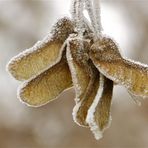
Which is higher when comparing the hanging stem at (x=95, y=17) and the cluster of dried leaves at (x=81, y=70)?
the hanging stem at (x=95, y=17)

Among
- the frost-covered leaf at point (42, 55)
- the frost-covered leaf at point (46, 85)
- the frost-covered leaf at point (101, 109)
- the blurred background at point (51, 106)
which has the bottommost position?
the blurred background at point (51, 106)

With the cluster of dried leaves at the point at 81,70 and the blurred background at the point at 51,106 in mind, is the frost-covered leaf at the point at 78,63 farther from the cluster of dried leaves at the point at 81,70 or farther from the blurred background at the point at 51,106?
the blurred background at the point at 51,106

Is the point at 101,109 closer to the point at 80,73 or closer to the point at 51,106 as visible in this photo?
the point at 80,73

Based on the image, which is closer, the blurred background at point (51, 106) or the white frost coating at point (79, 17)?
the white frost coating at point (79, 17)

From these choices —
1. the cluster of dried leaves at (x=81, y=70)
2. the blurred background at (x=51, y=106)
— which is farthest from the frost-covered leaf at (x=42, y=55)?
the blurred background at (x=51, y=106)

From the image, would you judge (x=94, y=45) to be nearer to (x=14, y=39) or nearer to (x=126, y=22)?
(x=14, y=39)

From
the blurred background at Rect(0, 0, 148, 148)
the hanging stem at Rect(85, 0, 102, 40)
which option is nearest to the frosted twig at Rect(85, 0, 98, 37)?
the hanging stem at Rect(85, 0, 102, 40)

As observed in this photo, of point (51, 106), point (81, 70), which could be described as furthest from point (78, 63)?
point (51, 106)
